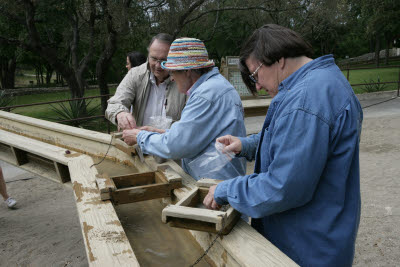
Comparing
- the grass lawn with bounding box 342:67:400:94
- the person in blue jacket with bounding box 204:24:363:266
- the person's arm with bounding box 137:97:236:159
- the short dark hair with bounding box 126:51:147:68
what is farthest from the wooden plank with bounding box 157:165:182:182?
the grass lawn with bounding box 342:67:400:94

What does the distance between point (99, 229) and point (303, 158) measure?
1131 mm

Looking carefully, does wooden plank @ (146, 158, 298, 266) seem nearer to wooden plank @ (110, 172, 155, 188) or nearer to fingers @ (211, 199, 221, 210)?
fingers @ (211, 199, 221, 210)

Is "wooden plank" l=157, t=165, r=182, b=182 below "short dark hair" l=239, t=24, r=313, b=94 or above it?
below

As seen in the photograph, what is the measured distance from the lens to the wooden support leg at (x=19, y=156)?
3.64 m

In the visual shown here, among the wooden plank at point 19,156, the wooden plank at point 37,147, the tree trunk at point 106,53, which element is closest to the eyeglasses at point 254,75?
the wooden plank at point 37,147

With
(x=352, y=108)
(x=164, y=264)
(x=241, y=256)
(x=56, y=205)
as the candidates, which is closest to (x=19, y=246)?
(x=56, y=205)

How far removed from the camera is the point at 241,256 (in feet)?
4.42

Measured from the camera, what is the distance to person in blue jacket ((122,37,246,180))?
191 cm

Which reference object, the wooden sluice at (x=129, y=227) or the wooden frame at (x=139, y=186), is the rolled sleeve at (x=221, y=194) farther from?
the wooden frame at (x=139, y=186)

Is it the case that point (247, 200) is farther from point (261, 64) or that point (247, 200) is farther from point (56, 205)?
point (56, 205)

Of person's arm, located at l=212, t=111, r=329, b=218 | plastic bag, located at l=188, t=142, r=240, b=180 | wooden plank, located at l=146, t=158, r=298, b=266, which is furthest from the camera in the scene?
plastic bag, located at l=188, t=142, r=240, b=180

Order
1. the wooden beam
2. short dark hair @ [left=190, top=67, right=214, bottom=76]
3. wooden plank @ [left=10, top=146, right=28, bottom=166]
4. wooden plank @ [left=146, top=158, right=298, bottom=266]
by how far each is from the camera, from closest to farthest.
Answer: wooden plank @ [left=146, top=158, right=298, bottom=266], short dark hair @ [left=190, top=67, right=214, bottom=76], the wooden beam, wooden plank @ [left=10, top=146, right=28, bottom=166]

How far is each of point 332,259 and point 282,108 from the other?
0.61 meters

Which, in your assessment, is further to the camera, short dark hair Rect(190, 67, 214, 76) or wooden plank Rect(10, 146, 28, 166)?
wooden plank Rect(10, 146, 28, 166)
